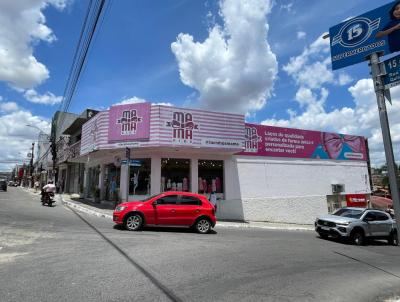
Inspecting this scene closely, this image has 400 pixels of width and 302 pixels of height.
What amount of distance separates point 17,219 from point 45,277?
9.09 metres

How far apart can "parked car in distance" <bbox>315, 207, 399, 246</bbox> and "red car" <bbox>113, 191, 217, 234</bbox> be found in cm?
552

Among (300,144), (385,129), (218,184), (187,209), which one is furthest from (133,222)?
(300,144)

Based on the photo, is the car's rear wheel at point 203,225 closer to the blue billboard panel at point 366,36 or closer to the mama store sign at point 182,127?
the mama store sign at point 182,127

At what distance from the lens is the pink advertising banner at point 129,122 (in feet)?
65.9

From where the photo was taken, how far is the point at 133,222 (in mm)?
13125

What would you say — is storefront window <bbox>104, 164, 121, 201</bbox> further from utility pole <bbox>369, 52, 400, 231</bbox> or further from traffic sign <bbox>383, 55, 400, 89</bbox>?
traffic sign <bbox>383, 55, 400, 89</bbox>

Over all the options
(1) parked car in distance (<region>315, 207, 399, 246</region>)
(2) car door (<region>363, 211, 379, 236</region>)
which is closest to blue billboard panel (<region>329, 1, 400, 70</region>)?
(1) parked car in distance (<region>315, 207, 399, 246</region>)

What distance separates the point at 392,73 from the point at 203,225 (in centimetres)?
941

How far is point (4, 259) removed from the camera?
295 inches

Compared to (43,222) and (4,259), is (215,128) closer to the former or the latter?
(43,222)

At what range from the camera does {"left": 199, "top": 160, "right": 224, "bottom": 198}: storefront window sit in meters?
22.4

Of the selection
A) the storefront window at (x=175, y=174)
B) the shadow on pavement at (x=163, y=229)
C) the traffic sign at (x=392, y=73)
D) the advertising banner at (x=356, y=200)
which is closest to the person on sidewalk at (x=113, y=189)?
the storefront window at (x=175, y=174)

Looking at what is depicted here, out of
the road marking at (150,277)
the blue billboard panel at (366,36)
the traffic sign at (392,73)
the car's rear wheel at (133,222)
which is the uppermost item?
the blue billboard panel at (366,36)

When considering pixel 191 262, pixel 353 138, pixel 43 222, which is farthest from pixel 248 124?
pixel 191 262
